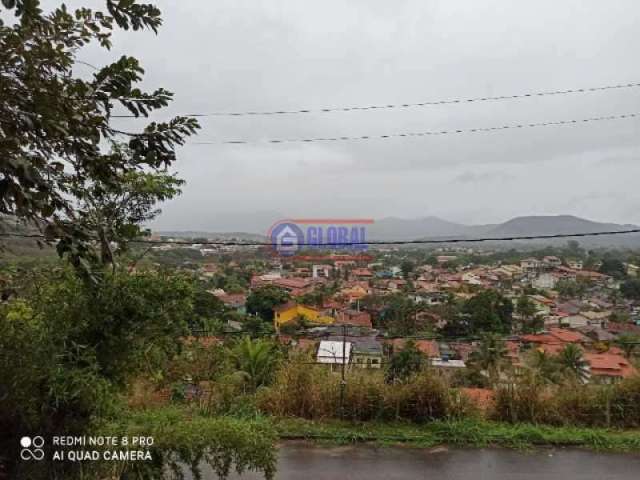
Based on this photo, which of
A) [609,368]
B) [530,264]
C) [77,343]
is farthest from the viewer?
[530,264]

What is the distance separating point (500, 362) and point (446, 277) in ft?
22.8

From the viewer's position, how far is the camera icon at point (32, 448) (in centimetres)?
224

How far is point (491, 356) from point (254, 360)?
104 inches

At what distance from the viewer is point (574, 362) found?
5.32 metres

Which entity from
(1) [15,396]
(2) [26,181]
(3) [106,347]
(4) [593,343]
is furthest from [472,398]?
(2) [26,181]

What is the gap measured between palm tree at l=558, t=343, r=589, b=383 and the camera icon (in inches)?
181

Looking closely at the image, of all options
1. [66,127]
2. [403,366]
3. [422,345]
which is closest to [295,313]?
[422,345]

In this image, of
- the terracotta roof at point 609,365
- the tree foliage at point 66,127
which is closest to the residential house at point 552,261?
the terracotta roof at point 609,365

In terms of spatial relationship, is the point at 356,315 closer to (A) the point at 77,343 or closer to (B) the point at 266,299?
(B) the point at 266,299

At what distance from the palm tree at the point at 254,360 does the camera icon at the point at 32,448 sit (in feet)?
8.24

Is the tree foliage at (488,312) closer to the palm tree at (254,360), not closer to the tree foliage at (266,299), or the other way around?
the tree foliage at (266,299)

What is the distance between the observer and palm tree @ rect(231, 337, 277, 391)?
15.7 ft

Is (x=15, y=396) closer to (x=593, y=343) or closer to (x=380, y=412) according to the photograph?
(x=380, y=412)

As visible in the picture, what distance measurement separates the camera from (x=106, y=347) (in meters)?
2.30
